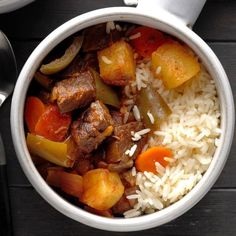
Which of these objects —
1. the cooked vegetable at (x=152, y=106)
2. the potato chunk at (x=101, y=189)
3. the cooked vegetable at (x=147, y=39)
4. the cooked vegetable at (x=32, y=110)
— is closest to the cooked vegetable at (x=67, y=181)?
the potato chunk at (x=101, y=189)

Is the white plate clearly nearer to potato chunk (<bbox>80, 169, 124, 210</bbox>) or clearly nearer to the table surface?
the table surface

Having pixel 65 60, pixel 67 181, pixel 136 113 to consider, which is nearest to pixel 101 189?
pixel 67 181

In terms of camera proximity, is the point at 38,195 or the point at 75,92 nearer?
the point at 75,92

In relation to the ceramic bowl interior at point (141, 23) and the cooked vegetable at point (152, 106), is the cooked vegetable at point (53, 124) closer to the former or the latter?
the ceramic bowl interior at point (141, 23)

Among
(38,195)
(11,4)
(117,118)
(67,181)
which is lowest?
(38,195)

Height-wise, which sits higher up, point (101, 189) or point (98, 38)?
point (98, 38)

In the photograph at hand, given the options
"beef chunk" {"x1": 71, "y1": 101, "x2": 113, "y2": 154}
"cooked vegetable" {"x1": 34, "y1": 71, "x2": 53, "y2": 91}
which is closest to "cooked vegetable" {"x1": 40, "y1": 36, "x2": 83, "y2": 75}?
"cooked vegetable" {"x1": 34, "y1": 71, "x2": 53, "y2": 91}

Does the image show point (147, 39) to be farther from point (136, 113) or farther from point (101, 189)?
point (101, 189)
